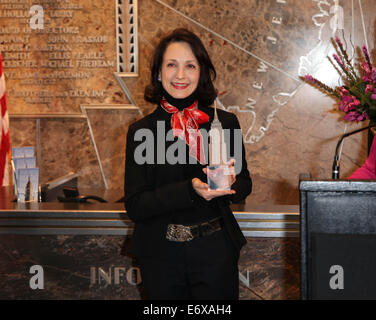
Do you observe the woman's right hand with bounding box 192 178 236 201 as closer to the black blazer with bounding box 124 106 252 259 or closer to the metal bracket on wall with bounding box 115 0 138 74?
the black blazer with bounding box 124 106 252 259

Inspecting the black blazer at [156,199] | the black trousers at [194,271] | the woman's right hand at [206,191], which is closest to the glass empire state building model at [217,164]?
the woman's right hand at [206,191]

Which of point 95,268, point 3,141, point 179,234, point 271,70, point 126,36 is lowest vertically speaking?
point 95,268

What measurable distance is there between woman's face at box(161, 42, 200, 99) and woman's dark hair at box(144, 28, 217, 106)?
2 cm

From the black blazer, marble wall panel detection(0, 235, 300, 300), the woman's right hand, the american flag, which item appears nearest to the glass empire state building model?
the woman's right hand

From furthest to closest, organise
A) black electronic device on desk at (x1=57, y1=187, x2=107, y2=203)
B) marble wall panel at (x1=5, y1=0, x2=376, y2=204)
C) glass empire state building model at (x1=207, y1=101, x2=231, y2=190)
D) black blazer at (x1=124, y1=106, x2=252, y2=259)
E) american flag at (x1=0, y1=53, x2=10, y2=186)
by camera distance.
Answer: marble wall panel at (x1=5, y1=0, x2=376, y2=204), american flag at (x1=0, y1=53, x2=10, y2=186), black electronic device on desk at (x1=57, y1=187, x2=107, y2=203), black blazer at (x1=124, y1=106, x2=252, y2=259), glass empire state building model at (x1=207, y1=101, x2=231, y2=190)

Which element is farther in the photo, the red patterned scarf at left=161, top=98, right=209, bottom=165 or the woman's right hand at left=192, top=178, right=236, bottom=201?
the red patterned scarf at left=161, top=98, right=209, bottom=165

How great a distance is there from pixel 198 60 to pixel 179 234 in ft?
1.93

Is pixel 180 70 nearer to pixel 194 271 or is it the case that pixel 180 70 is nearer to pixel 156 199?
pixel 156 199

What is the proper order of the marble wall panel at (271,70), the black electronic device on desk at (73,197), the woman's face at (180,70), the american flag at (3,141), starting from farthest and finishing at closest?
1. the marble wall panel at (271,70)
2. the american flag at (3,141)
3. the black electronic device on desk at (73,197)
4. the woman's face at (180,70)

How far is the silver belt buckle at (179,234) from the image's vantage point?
1.40m

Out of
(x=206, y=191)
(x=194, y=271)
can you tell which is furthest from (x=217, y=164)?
(x=194, y=271)

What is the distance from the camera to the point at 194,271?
4.61ft

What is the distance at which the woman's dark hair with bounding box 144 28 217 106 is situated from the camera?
149 centimetres

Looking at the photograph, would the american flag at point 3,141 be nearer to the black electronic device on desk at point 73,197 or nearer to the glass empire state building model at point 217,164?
the black electronic device on desk at point 73,197
